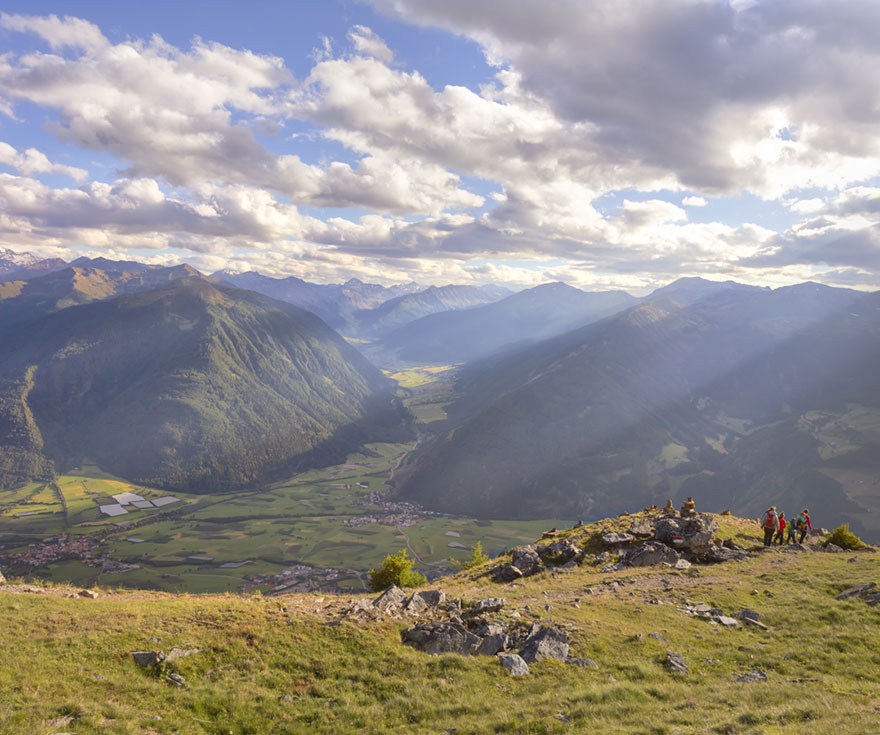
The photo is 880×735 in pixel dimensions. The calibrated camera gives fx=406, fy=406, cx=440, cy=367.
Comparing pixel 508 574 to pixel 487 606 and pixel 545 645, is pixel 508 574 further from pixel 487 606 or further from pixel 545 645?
pixel 545 645

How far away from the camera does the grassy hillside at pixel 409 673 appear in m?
16.8

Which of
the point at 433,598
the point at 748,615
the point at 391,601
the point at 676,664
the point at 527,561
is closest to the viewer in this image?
the point at 676,664

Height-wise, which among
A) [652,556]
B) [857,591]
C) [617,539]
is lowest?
[617,539]

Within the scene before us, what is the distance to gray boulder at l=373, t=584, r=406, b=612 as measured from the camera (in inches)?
1103

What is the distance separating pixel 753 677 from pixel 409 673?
17305 millimetres

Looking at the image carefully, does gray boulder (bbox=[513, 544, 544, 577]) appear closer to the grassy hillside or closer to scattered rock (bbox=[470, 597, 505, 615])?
the grassy hillside

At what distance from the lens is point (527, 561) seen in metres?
44.7

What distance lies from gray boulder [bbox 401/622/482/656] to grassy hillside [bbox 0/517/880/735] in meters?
0.99

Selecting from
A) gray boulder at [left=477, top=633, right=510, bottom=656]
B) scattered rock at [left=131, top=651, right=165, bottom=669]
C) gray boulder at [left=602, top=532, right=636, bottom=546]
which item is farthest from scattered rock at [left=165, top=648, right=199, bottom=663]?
gray boulder at [left=602, top=532, right=636, bottom=546]

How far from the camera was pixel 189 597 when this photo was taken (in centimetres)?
3516

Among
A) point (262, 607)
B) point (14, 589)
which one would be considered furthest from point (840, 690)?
point (14, 589)

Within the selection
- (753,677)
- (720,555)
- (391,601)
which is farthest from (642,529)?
(391,601)

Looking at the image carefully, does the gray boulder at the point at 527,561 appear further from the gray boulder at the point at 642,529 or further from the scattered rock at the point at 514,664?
the scattered rock at the point at 514,664

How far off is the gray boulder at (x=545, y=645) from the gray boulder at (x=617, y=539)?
81.0ft
